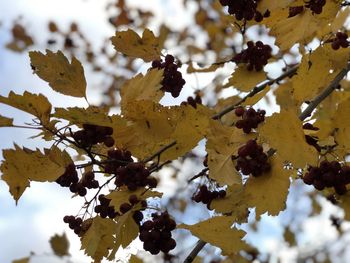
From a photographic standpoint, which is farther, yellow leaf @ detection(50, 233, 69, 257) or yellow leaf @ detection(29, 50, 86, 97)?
yellow leaf @ detection(50, 233, 69, 257)

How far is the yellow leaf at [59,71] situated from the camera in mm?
1398

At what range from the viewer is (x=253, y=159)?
121cm

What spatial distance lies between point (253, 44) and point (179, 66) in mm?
347

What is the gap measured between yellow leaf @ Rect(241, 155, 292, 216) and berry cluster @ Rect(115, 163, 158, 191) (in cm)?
28

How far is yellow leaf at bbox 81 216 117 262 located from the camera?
1348 millimetres

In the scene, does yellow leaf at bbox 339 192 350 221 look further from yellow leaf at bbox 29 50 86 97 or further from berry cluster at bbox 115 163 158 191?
yellow leaf at bbox 29 50 86 97

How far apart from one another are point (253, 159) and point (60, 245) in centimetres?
224

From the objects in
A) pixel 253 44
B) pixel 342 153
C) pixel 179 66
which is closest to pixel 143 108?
pixel 179 66

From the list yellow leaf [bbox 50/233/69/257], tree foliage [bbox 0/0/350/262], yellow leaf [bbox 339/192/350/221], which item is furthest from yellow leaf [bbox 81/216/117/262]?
yellow leaf [bbox 50/233/69/257]

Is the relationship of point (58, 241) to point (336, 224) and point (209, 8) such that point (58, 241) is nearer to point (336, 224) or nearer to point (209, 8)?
point (336, 224)

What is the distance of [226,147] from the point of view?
127cm

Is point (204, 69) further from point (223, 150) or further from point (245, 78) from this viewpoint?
point (223, 150)

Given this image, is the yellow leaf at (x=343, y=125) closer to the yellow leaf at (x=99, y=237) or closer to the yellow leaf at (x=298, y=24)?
the yellow leaf at (x=298, y=24)

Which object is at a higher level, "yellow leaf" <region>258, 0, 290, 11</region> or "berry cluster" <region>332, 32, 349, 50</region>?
"berry cluster" <region>332, 32, 349, 50</region>
